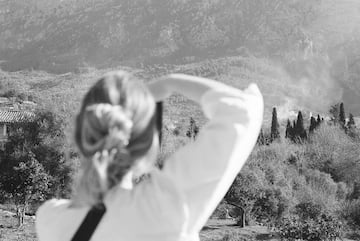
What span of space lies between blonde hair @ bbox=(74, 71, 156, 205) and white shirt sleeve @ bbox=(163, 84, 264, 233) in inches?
3.8

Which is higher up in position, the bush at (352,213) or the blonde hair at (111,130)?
the blonde hair at (111,130)

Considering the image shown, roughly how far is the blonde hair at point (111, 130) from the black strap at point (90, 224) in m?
0.05

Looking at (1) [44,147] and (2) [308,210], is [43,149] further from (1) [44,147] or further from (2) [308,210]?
(2) [308,210]

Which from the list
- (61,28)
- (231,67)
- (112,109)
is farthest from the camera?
(61,28)

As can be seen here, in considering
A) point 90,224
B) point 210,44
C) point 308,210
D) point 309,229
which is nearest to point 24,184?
point 309,229

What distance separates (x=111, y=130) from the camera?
3.48ft

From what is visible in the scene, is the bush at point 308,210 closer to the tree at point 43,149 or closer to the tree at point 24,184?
the tree at point 43,149

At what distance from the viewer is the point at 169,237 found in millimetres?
1167

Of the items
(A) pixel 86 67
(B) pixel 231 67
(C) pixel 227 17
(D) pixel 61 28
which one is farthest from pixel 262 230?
(D) pixel 61 28

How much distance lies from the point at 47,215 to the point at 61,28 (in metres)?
150

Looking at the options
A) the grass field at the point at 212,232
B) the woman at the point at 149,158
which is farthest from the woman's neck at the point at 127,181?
the grass field at the point at 212,232

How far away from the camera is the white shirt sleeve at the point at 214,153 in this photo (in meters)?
1.15

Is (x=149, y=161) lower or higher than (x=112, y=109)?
lower

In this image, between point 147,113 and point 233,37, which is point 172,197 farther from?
point 233,37
